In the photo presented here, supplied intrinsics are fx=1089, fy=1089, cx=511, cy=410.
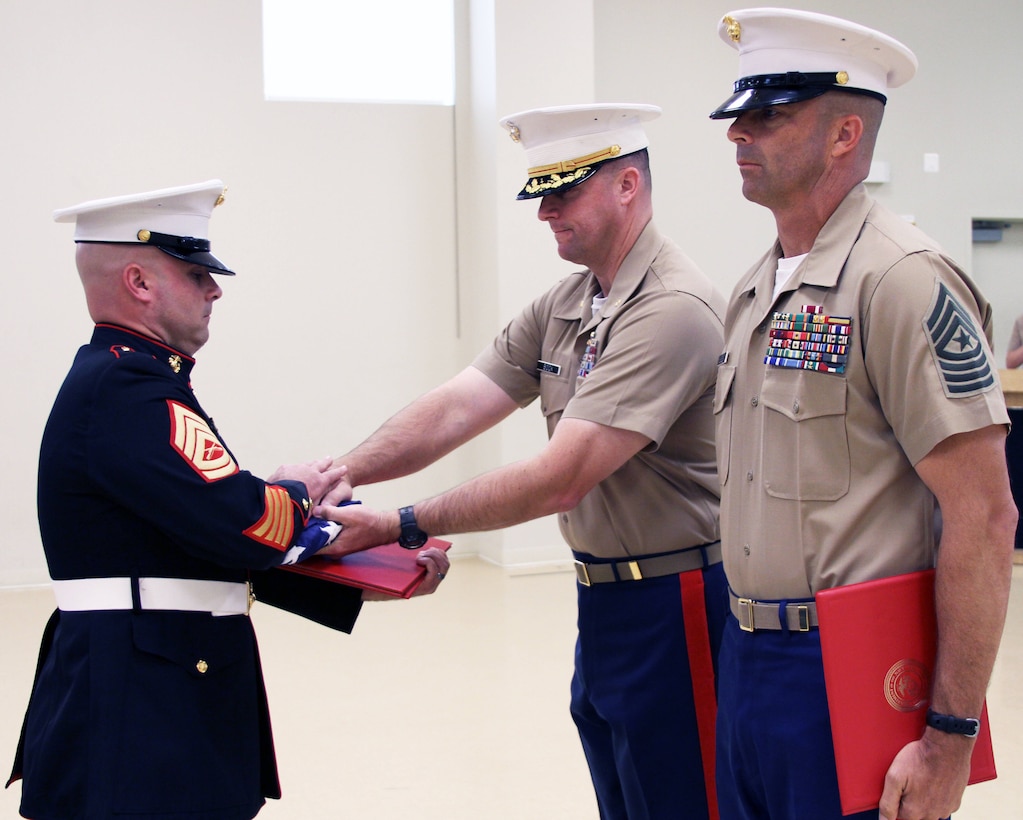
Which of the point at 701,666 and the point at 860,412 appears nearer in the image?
the point at 860,412

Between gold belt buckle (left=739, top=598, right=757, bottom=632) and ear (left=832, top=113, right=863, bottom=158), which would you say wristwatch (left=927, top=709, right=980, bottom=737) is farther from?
ear (left=832, top=113, right=863, bottom=158)

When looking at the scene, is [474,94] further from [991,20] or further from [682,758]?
[682,758]

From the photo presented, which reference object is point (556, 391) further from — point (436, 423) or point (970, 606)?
point (970, 606)

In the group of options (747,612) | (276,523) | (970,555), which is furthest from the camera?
(276,523)

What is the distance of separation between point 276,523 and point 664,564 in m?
0.81

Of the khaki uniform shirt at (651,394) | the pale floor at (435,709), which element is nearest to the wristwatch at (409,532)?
the khaki uniform shirt at (651,394)

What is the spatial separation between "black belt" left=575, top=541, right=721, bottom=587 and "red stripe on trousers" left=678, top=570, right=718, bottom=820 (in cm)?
2

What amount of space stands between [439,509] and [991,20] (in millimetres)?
7615

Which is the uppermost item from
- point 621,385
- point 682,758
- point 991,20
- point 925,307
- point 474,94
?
point 991,20

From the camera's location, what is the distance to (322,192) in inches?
260

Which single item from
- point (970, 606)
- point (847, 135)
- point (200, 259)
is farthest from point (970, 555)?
point (200, 259)

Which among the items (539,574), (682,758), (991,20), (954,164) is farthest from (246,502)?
(991,20)

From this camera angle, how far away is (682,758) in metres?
2.18

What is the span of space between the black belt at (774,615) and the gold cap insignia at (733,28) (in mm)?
894
